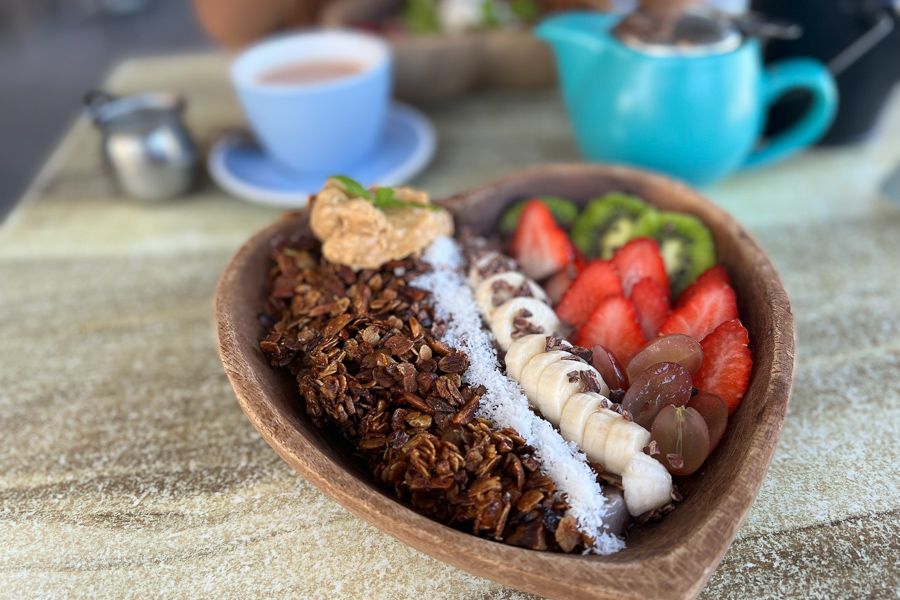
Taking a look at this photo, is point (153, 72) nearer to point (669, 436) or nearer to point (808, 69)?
point (808, 69)

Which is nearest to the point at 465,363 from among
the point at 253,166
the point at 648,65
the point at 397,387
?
the point at 397,387

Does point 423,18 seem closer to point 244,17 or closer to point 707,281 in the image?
point 244,17

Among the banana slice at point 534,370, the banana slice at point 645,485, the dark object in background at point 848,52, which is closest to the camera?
the banana slice at point 645,485

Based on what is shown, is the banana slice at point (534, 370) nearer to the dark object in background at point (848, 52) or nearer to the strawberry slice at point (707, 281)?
the strawberry slice at point (707, 281)

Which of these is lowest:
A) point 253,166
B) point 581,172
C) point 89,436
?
point 89,436

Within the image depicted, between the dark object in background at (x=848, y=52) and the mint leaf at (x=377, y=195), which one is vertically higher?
the dark object in background at (x=848, y=52)

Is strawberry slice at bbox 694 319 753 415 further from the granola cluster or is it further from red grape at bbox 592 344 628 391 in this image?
the granola cluster

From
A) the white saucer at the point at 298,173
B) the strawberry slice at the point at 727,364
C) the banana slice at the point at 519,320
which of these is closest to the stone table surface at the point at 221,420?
the white saucer at the point at 298,173
